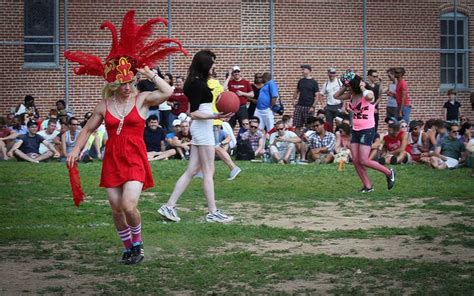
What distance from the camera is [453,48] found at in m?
37.1

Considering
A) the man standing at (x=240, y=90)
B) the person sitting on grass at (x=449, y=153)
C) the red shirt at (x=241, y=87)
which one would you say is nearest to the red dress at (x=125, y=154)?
the person sitting on grass at (x=449, y=153)

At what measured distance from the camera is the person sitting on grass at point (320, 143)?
81.9ft

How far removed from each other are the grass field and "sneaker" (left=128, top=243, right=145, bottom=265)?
0.08 metres

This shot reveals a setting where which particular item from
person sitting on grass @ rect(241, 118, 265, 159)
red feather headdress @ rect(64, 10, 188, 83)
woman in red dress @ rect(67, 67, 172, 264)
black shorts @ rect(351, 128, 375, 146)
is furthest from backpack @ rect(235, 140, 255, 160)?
woman in red dress @ rect(67, 67, 172, 264)

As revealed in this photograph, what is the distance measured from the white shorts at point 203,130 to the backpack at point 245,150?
1181 cm

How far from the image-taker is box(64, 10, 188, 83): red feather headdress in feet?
35.9

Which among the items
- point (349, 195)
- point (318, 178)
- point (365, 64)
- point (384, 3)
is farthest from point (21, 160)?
point (384, 3)

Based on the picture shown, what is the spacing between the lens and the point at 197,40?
33.4 m

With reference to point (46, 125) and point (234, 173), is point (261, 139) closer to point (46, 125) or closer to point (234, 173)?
point (46, 125)

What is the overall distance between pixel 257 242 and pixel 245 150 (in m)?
13.5

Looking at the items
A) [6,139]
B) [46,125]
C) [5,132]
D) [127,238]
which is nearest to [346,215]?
[127,238]

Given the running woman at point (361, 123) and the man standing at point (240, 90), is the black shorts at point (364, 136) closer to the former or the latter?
the running woman at point (361, 123)

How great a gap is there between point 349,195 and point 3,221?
562cm

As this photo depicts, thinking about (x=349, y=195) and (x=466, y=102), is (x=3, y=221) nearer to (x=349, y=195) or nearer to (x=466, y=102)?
(x=349, y=195)
